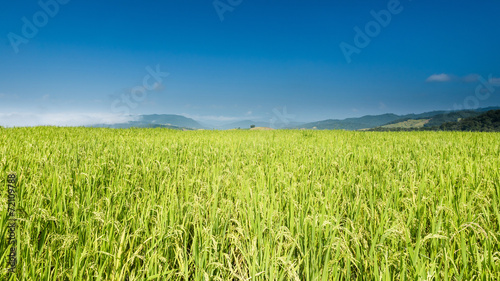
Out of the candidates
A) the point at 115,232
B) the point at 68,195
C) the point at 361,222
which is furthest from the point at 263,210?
the point at 68,195

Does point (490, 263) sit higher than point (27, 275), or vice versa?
point (27, 275)

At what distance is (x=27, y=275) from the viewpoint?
1184mm

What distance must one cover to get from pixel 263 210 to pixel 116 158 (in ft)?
11.1

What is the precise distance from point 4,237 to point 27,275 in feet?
1.53

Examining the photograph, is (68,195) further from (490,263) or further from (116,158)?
(490,263)

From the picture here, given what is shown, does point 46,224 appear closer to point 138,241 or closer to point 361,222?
point 138,241

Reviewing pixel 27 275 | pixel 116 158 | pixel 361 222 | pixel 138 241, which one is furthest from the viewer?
pixel 116 158

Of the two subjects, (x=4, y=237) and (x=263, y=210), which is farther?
(x=263, y=210)

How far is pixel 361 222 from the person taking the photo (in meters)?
2.09

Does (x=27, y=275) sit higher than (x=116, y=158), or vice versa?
(x=116, y=158)

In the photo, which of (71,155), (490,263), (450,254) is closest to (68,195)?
(71,155)

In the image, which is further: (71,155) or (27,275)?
(71,155)

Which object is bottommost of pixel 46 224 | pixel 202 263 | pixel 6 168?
pixel 202 263

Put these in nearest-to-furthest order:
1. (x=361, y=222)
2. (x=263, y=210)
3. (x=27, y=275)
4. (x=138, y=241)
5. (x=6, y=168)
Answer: (x=27, y=275) < (x=138, y=241) < (x=263, y=210) < (x=361, y=222) < (x=6, y=168)
